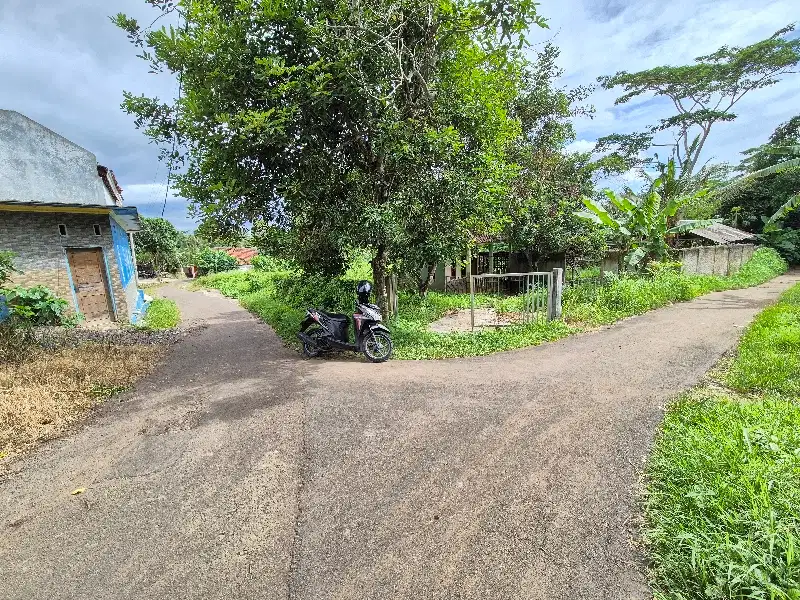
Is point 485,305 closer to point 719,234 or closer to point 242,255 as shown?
point 719,234

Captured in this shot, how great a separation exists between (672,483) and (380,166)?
6.50 m

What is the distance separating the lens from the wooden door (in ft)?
33.3

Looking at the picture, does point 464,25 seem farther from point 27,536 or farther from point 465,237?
point 27,536

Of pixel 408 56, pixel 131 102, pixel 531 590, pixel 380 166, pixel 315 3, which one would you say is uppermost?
pixel 315 3

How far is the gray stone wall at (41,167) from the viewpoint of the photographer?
9.52 meters

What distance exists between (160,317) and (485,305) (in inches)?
398

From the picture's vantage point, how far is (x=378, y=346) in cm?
687

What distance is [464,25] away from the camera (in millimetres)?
6707

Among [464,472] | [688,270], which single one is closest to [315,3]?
[464,472]

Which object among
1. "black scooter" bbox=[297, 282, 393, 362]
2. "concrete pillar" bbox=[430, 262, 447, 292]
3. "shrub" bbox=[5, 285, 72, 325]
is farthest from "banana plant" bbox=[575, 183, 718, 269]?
"shrub" bbox=[5, 285, 72, 325]

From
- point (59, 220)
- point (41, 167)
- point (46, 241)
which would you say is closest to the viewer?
point (46, 241)

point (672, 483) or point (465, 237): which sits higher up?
point (465, 237)

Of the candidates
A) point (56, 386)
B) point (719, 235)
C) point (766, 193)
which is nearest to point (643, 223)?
point (719, 235)

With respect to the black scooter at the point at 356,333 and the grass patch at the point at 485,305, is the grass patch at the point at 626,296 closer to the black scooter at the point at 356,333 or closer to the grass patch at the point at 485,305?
the grass patch at the point at 485,305
